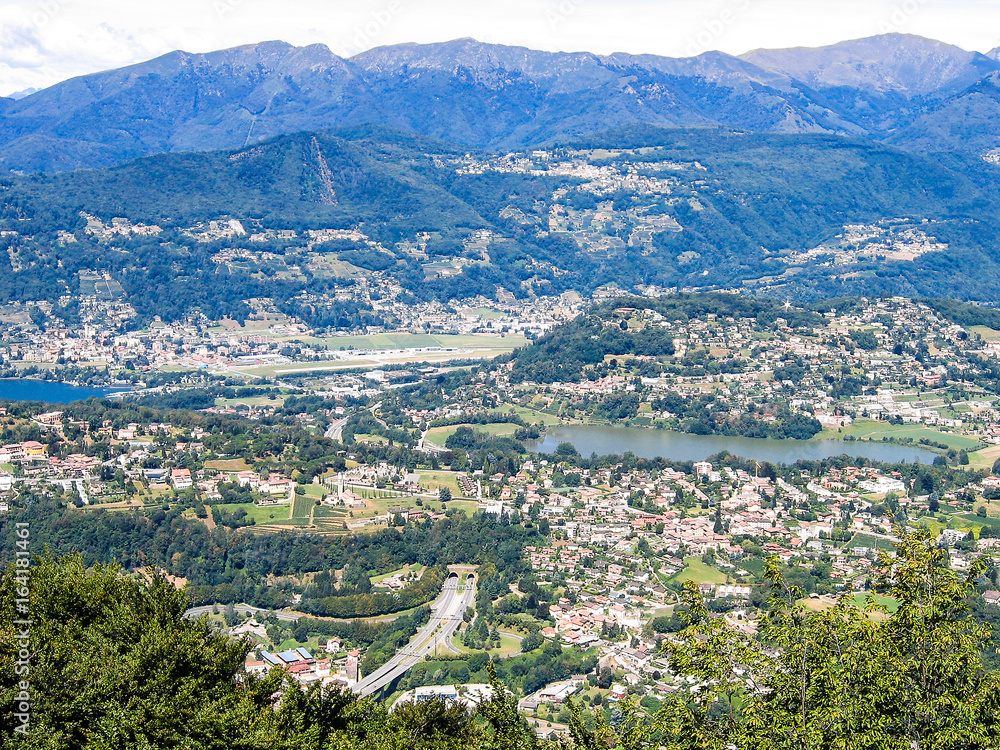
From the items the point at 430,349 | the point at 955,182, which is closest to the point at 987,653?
the point at 430,349

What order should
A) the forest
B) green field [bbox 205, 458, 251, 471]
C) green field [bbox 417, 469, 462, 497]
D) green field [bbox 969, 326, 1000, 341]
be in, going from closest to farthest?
green field [bbox 205, 458, 251, 471], green field [bbox 417, 469, 462, 497], green field [bbox 969, 326, 1000, 341], the forest

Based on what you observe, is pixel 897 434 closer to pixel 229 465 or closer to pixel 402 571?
pixel 402 571

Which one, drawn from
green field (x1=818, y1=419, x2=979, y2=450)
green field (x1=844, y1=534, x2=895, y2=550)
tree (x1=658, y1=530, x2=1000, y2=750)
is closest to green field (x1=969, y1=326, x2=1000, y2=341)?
green field (x1=818, y1=419, x2=979, y2=450)

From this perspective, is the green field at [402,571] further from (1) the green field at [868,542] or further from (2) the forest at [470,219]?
(2) the forest at [470,219]

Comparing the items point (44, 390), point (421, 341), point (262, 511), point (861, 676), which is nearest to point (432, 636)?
point (262, 511)

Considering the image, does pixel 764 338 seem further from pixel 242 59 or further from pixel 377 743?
pixel 242 59

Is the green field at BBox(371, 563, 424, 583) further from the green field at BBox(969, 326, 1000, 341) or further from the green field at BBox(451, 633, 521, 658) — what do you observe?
the green field at BBox(969, 326, 1000, 341)
